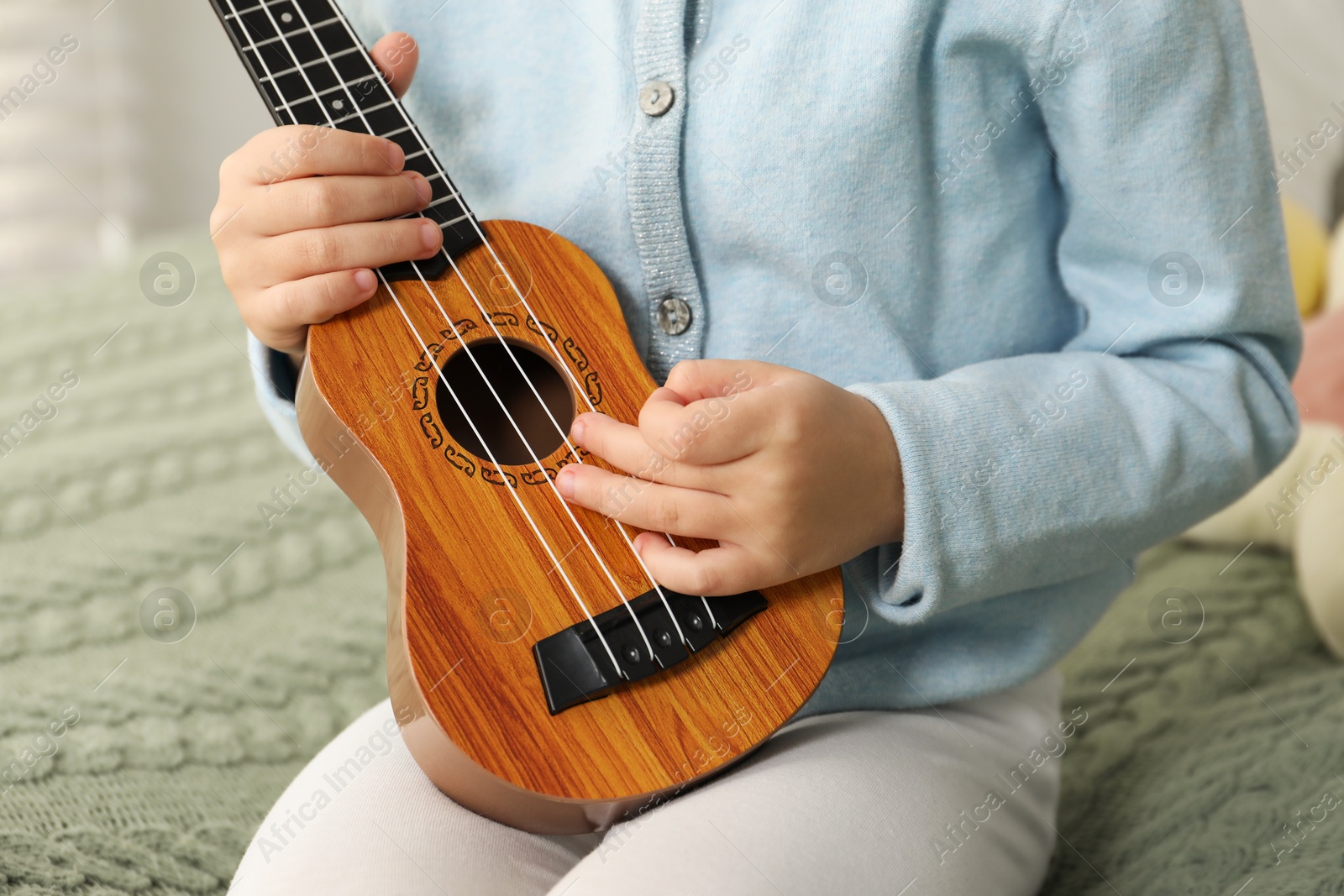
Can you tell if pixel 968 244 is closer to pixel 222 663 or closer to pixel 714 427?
pixel 714 427

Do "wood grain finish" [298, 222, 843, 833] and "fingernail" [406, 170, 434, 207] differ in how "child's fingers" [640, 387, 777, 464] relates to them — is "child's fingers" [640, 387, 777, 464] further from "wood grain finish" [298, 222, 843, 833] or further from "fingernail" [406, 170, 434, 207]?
"fingernail" [406, 170, 434, 207]

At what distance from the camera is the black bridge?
508mm

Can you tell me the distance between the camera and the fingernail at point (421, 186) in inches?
24.0

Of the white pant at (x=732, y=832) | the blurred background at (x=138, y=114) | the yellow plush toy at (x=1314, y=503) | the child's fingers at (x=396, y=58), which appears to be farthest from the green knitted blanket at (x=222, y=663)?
the blurred background at (x=138, y=114)

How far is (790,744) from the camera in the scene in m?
0.58

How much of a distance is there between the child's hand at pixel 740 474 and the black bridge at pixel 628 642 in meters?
0.01

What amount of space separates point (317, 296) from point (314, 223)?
0.05 metres

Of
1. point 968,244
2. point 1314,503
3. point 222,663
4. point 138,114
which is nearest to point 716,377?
point 968,244

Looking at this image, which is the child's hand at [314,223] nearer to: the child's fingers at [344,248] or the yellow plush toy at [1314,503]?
the child's fingers at [344,248]

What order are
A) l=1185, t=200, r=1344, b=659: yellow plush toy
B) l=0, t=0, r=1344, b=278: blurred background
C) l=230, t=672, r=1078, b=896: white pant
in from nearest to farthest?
l=230, t=672, r=1078, b=896: white pant
l=1185, t=200, r=1344, b=659: yellow plush toy
l=0, t=0, r=1344, b=278: blurred background

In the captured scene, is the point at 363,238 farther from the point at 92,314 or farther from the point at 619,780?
the point at 92,314

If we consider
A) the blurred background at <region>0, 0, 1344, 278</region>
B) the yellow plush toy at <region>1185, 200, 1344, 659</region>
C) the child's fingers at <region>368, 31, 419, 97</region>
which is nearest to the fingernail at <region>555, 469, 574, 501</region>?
the child's fingers at <region>368, 31, 419, 97</region>

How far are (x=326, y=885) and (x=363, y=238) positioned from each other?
35 cm

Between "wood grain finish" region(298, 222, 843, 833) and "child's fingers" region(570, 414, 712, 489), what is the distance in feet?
0.07
